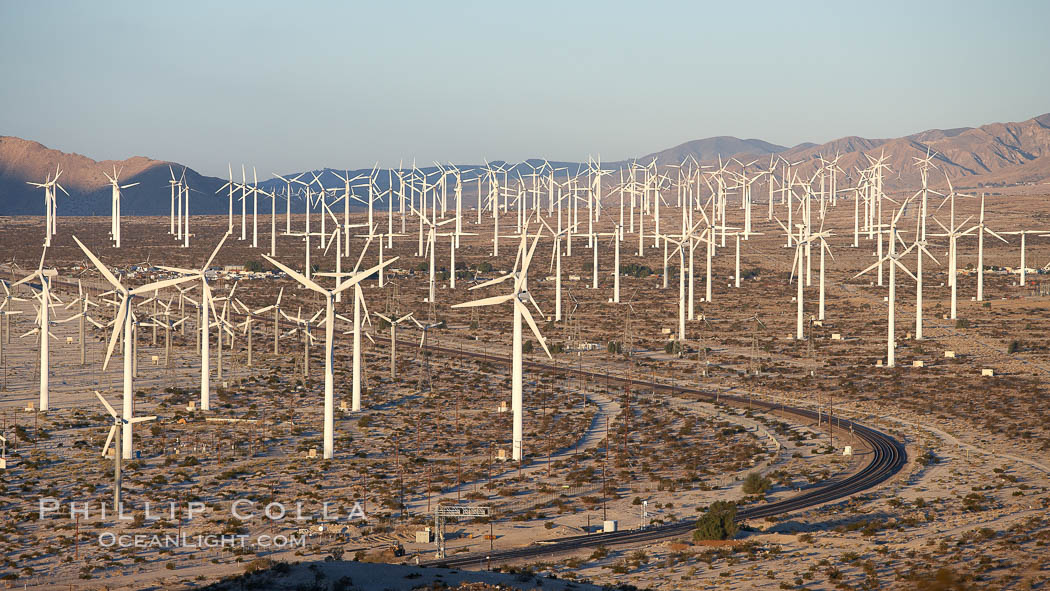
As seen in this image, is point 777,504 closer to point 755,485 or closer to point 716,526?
point 755,485

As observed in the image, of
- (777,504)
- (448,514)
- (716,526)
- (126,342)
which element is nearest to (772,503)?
(777,504)

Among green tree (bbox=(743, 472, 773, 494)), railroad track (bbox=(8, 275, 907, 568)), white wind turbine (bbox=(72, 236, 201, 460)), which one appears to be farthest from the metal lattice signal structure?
white wind turbine (bbox=(72, 236, 201, 460))

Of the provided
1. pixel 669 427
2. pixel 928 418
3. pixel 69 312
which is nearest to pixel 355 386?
pixel 669 427

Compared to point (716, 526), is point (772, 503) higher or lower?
lower

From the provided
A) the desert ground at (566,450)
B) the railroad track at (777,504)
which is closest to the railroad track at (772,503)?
the railroad track at (777,504)

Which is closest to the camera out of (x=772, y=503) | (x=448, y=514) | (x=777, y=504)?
(x=448, y=514)

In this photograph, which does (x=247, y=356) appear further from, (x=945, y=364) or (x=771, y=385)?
(x=945, y=364)

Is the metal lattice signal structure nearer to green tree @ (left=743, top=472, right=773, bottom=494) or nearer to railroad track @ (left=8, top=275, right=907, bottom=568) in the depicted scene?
railroad track @ (left=8, top=275, right=907, bottom=568)

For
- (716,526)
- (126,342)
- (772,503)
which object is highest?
(126,342)

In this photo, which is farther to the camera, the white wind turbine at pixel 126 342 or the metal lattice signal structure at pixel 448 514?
the white wind turbine at pixel 126 342

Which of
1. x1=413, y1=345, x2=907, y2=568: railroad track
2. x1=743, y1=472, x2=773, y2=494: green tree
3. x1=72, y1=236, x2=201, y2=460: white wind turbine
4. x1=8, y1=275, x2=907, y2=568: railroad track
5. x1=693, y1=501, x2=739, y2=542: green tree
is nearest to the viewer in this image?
x1=413, y1=345, x2=907, y2=568: railroad track

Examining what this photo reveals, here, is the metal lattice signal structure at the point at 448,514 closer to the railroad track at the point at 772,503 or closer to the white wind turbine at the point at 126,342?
the railroad track at the point at 772,503
